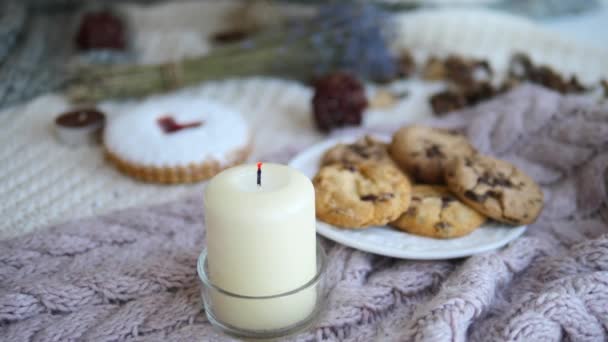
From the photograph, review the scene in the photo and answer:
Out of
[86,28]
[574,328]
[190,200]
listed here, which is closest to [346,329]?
[574,328]

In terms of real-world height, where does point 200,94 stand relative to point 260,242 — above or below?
below

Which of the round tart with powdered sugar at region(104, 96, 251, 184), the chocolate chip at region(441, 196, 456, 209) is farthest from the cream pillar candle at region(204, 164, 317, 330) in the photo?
the round tart with powdered sugar at region(104, 96, 251, 184)

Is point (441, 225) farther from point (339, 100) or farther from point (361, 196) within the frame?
point (339, 100)

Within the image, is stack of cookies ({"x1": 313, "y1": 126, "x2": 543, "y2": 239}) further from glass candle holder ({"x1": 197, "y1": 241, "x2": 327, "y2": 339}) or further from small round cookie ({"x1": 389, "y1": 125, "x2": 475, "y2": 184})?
glass candle holder ({"x1": 197, "y1": 241, "x2": 327, "y2": 339})

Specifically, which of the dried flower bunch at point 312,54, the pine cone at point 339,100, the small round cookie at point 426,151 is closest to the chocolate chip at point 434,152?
the small round cookie at point 426,151

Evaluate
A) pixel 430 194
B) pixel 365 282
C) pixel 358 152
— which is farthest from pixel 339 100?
pixel 365 282

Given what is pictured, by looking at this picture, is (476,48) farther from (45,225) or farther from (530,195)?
(45,225)

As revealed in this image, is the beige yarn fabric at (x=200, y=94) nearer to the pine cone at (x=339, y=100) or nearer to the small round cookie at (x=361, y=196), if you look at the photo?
the pine cone at (x=339, y=100)
